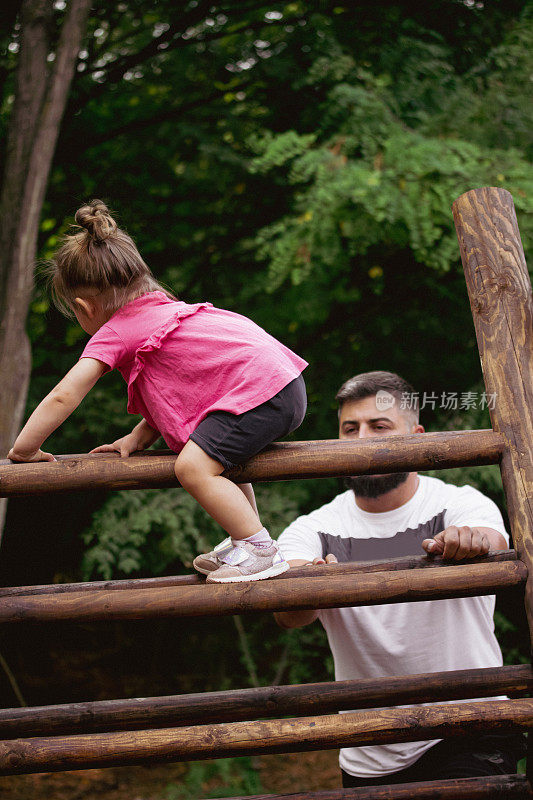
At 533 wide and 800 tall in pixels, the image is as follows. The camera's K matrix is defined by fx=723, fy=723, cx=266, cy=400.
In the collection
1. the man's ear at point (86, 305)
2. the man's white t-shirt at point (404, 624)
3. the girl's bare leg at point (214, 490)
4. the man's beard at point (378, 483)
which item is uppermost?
the man's ear at point (86, 305)

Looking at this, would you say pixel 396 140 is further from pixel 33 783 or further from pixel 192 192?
pixel 33 783

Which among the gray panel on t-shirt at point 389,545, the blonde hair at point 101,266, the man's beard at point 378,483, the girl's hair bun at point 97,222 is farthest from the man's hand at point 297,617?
the girl's hair bun at point 97,222

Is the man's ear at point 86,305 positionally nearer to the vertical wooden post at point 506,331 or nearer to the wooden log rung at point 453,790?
the vertical wooden post at point 506,331

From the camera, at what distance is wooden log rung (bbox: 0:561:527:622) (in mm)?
1745

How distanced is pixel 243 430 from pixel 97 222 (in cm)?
78

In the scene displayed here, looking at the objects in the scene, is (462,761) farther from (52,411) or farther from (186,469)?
(52,411)

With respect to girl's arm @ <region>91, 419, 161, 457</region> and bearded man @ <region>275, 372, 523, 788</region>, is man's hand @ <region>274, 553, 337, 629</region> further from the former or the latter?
girl's arm @ <region>91, 419, 161, 457</region>

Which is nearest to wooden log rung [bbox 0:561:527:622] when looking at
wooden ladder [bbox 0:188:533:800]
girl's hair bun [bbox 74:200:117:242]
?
wooden ladder [bbox 0:188:533:800]

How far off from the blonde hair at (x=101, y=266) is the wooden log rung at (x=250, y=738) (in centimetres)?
116

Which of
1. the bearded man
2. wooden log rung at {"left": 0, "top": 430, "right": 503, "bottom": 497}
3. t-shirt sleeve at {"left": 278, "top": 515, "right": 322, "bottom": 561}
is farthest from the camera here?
t-shirt sleeve at {"left": 278, "top": 515, "right": 322, "bottom": 561}

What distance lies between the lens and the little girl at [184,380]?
189cm

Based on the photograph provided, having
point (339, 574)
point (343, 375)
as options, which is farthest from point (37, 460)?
point (343, 375)

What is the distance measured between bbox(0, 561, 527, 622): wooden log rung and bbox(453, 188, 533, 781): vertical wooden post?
213 millimetres

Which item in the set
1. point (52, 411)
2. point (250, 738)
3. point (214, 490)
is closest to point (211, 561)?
point (214, 490)
